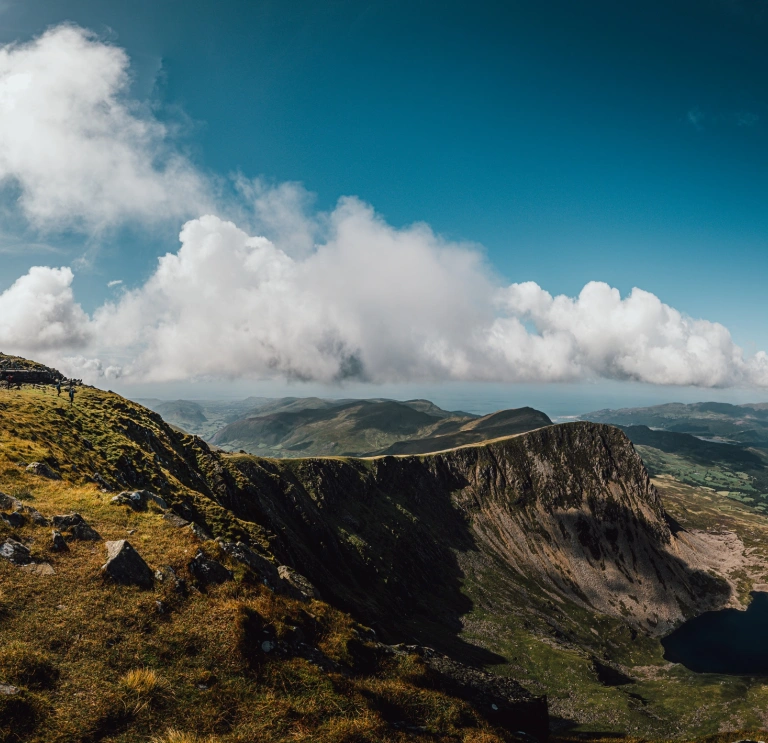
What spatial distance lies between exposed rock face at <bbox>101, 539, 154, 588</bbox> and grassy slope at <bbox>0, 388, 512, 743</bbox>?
57 centimetres

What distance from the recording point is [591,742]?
31.0m

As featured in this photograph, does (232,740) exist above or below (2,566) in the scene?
below

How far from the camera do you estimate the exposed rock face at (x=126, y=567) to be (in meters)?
22.0

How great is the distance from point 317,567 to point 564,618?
507 ft

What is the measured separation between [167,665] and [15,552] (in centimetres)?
1156

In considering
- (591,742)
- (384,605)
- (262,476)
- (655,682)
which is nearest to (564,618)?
(655,682)

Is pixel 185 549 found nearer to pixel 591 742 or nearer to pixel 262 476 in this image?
pixel 591 742

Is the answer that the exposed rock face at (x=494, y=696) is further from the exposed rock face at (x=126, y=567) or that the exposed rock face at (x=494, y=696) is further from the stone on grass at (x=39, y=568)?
the stone on grass at (x=39, y=568)

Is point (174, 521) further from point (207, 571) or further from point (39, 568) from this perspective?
point (39, 568)

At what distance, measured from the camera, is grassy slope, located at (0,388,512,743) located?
14.9 metres

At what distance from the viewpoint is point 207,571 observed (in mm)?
25016

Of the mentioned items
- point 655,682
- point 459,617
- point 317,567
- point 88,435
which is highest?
point 88,435

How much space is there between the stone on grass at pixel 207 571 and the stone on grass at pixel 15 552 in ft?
27.9

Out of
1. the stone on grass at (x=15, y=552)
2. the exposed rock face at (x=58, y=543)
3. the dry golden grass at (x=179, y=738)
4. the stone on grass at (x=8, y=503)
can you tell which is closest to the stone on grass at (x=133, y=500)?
the stone on grass at (x=8, y=503)
